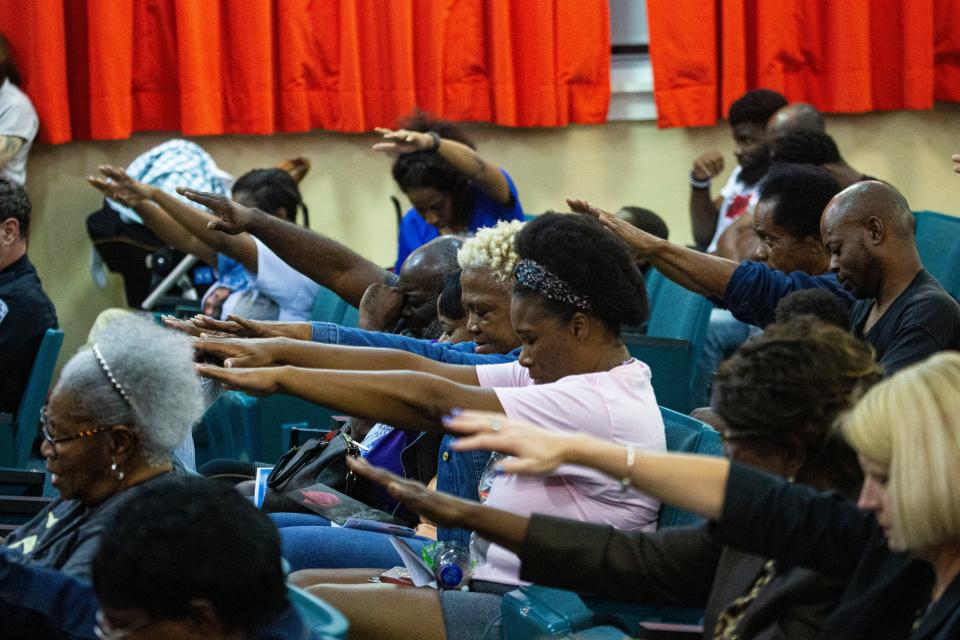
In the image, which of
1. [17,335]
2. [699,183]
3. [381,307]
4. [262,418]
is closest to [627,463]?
[381,307]

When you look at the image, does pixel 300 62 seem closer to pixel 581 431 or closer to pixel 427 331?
pixel 427 331

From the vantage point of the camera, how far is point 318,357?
8.05 feet

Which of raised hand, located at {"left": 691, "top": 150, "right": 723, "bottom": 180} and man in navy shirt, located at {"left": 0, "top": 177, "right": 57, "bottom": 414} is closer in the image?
man in navy shirt, located at {"left": 0, "top": 177, "right": 57, "bottom": 414}

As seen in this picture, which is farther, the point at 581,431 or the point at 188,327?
the point at 188,327

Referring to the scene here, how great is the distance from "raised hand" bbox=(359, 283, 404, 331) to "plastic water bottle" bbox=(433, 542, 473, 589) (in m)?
1.03

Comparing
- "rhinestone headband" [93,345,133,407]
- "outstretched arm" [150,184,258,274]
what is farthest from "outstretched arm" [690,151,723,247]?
"rhinestone headband" [93,345,133,407]

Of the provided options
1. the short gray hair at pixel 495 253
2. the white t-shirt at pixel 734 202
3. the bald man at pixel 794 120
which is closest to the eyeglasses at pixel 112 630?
the short gray hair at pixel 495 253

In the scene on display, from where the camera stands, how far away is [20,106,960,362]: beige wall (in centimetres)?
573

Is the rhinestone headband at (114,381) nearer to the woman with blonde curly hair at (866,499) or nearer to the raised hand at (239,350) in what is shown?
the raised hand at (239,350)

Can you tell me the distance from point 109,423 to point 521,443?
34.2 inches

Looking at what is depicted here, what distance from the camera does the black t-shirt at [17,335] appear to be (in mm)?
3979

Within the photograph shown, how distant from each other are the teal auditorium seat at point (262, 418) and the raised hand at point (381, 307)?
54cm

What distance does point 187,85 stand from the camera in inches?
230

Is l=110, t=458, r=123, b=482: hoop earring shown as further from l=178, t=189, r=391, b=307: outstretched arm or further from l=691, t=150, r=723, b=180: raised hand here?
l=691, t=150, r=723, b=180: raised hand
